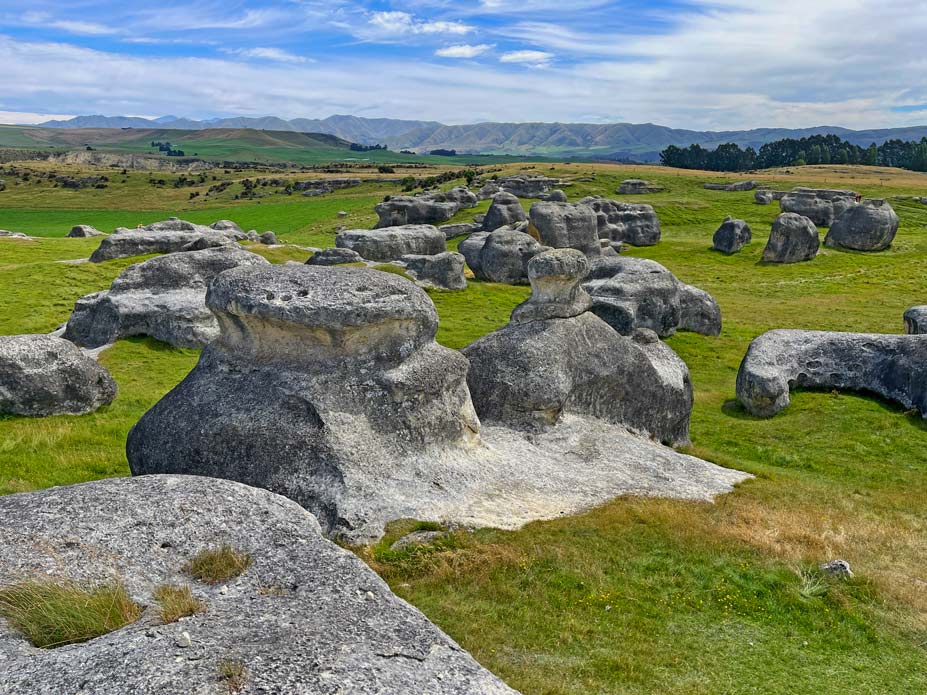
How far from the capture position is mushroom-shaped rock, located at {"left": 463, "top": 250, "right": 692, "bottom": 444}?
1961 cm

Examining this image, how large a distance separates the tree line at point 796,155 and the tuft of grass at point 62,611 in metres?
190

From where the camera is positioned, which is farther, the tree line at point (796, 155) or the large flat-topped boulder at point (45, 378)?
A: the tree line at point (796, 155)

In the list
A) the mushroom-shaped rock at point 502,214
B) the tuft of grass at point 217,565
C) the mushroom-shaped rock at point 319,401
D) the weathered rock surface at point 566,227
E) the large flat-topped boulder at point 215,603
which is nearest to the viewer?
the large flat-topped boulder at point 215,603

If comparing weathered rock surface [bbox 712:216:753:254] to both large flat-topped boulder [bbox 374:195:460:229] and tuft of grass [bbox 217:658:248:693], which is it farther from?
tuft of grass [bbox 217:658:248:693]

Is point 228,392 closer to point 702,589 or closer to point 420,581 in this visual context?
point 420,581

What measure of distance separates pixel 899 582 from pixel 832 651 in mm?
3266

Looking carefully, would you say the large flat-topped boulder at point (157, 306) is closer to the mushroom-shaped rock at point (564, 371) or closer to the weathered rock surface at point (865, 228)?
the mushroom-shaped rock at point (564, 371)

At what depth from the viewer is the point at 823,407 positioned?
28.3 meters

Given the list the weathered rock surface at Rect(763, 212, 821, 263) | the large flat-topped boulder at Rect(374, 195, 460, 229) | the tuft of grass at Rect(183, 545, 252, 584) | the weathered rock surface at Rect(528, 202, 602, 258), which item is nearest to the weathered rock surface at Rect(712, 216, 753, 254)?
the weathered rock surface at Rect(763, 212, 821, 263)

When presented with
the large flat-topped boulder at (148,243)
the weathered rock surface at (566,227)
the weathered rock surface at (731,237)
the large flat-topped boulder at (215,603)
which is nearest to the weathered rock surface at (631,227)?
the weathered rock surface at (731,237)

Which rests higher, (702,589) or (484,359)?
(484,359)

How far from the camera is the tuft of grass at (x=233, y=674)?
7.50 meters

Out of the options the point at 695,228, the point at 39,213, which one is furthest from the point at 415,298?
the point at 39,213

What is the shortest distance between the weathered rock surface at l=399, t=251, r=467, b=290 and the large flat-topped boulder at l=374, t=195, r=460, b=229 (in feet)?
112
